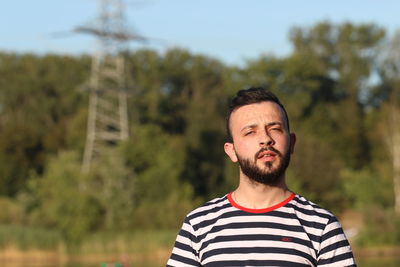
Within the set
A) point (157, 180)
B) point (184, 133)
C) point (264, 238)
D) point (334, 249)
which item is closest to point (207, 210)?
point (264, 238)

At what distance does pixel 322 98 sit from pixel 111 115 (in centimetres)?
2015

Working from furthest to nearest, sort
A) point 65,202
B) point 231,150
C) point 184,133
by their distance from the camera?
point 184,133
point 65,202
point 231,150

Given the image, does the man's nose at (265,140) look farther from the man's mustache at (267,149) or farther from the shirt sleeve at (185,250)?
the shirt sleeve at (185,250)

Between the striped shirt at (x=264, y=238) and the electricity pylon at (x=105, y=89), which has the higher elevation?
the electricity pylon at (x=105, y=89)

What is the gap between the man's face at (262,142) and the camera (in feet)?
12.5

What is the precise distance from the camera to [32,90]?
79.3 m

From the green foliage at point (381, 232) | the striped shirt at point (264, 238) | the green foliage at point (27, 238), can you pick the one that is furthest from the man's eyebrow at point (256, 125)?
the green foliage at point (381, 232)

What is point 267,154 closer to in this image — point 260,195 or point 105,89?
point 260,195

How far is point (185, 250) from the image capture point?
12.6 feet

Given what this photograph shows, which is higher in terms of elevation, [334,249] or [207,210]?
[207,210]

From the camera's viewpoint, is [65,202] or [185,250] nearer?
[185,250]

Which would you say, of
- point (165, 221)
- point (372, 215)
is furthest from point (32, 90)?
point (372, 215)

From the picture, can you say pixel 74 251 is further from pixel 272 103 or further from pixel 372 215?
pixel 272 103

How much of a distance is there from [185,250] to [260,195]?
0.34 m
